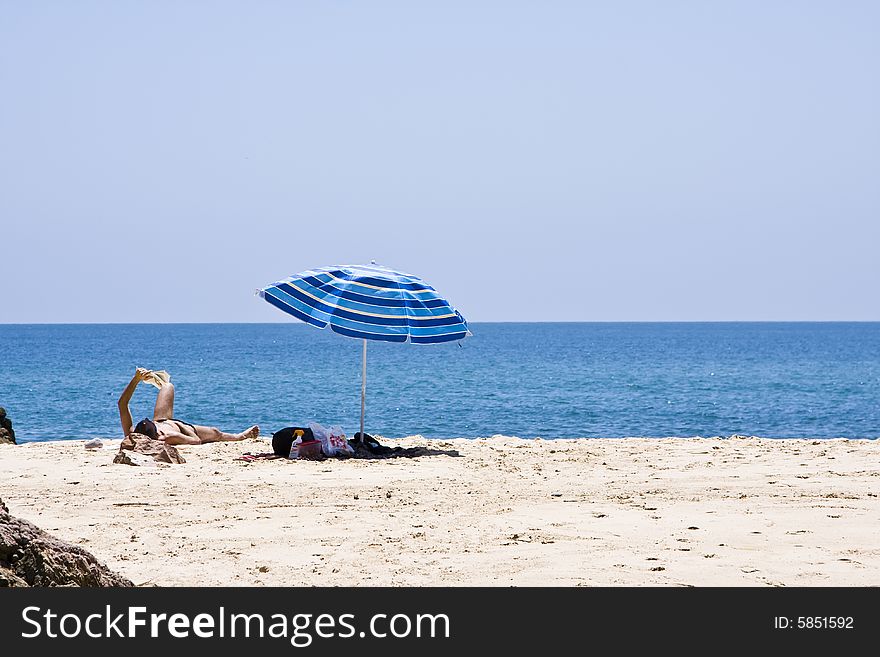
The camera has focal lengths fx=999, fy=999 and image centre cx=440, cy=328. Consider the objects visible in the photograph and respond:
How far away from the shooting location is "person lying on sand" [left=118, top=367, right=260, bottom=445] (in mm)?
13117

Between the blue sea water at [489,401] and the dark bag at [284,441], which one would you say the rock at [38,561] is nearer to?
the dark bag at [284,441]

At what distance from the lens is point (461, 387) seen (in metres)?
40.8

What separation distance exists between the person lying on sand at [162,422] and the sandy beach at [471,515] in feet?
1.17

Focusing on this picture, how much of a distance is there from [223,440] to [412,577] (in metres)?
8.76

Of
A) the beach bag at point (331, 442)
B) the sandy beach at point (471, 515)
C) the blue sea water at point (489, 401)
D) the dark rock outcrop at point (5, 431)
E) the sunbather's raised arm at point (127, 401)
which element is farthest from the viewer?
the blue sea water at point (489, 401)

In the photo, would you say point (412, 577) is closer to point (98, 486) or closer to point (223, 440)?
point (98, 486)

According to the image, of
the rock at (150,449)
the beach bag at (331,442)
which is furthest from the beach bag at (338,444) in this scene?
the rock at (150,449)

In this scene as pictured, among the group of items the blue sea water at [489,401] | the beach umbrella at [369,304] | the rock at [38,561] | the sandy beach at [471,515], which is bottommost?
the blue sea water at [489,401]

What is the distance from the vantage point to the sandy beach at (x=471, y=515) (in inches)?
253

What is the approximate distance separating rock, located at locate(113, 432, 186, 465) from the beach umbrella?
89.0 inches

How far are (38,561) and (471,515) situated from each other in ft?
15.3

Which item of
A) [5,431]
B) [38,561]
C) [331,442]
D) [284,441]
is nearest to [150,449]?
[284,441]

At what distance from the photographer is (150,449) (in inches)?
485
